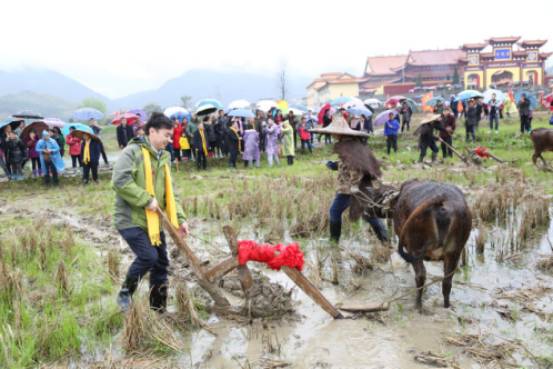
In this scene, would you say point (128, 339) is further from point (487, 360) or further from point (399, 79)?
point (399, 79)

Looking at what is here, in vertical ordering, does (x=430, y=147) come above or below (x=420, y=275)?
above

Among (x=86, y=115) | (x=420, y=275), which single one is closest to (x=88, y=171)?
(x=86, y=115)

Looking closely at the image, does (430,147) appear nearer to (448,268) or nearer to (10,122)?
(448,268)

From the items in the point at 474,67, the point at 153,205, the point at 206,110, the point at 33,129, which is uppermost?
the point at 474,67

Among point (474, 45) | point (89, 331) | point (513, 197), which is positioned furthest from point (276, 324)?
point (474, 45)

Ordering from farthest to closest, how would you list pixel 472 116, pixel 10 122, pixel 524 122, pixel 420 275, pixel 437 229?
pixel 524 122
pixel 472 116
pixel 10 122
pixel 420 275
pixel 437 229

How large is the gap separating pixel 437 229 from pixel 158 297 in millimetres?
→ 2569

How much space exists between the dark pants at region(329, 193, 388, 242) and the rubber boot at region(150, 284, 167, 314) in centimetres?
254

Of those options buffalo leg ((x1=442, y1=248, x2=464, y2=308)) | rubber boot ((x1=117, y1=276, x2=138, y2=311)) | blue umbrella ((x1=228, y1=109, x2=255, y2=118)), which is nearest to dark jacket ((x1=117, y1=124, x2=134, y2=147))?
blue umbrella ((x1=228, y1=109, x2=255, y2=118))

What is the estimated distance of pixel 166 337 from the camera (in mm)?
3639

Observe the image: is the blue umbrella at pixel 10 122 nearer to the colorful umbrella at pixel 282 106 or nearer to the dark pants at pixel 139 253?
the colorful umbrella at pixel 282 106

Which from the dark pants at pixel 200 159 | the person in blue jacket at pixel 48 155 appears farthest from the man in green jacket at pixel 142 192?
the dark pants at pixel 200 159

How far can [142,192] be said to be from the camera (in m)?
3.66

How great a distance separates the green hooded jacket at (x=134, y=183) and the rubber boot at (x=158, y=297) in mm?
634
